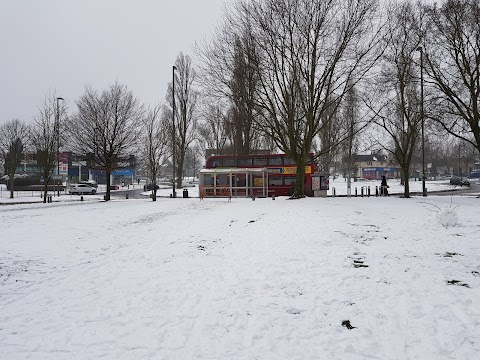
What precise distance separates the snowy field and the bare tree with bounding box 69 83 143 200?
1635 centimetres

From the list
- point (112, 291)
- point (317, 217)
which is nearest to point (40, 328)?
point (112, 291)

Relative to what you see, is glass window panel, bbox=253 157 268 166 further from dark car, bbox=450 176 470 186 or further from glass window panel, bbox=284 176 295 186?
dark car, bbox=450 176 470 186

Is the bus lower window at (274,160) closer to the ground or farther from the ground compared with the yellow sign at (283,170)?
farther from the ground

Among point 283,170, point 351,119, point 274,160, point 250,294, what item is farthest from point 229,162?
point 250,294

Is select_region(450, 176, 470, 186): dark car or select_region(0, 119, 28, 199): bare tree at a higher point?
select_region(0, 119, 28, 199): bare tree

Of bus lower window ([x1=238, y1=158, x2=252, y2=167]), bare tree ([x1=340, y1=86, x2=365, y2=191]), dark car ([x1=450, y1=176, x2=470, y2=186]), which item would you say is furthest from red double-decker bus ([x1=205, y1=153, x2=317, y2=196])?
dark car ([x1=450, y1=176, x2=470, y2=186])

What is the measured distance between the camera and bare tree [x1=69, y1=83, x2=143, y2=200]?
25.8 metres

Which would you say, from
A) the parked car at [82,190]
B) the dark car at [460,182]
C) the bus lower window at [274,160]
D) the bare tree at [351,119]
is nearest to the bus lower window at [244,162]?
the bus lower window at [274,160]

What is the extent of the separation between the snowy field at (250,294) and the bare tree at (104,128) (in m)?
16.4

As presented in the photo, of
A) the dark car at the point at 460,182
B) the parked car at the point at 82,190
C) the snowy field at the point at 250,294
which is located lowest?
the snowy field at the point at 250,294

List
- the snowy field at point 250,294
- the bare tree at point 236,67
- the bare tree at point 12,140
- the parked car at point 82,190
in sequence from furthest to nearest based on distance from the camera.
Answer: the parked car at point 82,190, the bare tree at point 12,140, the bare tree at point 236,67, the snowy field at point 250,294

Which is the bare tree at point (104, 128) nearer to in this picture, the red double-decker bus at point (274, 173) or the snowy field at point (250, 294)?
the red double-decker bus at point (274, 173)

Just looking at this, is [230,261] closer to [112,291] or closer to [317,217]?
[112,291]

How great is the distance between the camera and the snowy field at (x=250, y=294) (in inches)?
158
